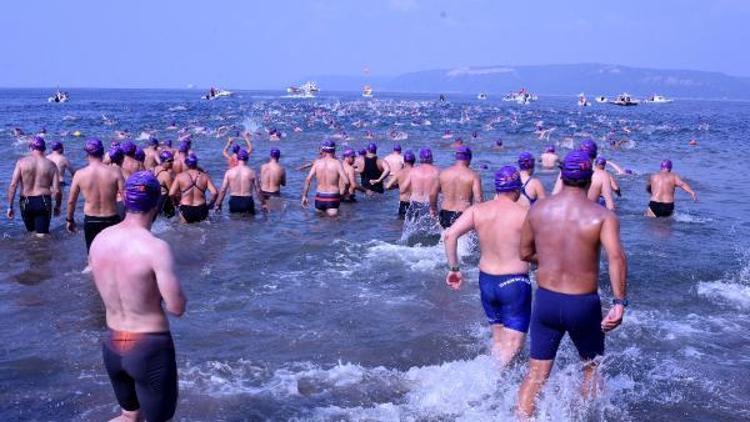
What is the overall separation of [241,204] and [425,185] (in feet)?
11.8

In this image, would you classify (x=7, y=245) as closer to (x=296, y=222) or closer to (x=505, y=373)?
(x=296, y=222)

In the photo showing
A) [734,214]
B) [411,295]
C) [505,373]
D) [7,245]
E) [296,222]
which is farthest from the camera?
[734,214]

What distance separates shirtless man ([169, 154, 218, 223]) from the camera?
36.6 ft

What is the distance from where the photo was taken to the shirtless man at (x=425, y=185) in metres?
10.7

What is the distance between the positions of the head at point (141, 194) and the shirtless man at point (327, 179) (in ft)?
Result: 27.9

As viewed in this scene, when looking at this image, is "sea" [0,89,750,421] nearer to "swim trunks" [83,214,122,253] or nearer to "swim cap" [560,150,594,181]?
"swim trunks" [83,214,122,253]

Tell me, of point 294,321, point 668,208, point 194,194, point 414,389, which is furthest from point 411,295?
point 668,208

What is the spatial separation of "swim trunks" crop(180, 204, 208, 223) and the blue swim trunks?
7.17 metres

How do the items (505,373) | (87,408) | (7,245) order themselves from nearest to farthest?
(87,408) < (505,373) < (7,245)

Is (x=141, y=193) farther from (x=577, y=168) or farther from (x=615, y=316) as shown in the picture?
(x=615, y=316)

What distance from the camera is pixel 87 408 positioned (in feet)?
16.5

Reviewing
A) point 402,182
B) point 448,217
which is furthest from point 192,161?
point 448,217

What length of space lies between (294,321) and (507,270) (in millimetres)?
2899

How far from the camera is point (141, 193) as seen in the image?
3541mm
